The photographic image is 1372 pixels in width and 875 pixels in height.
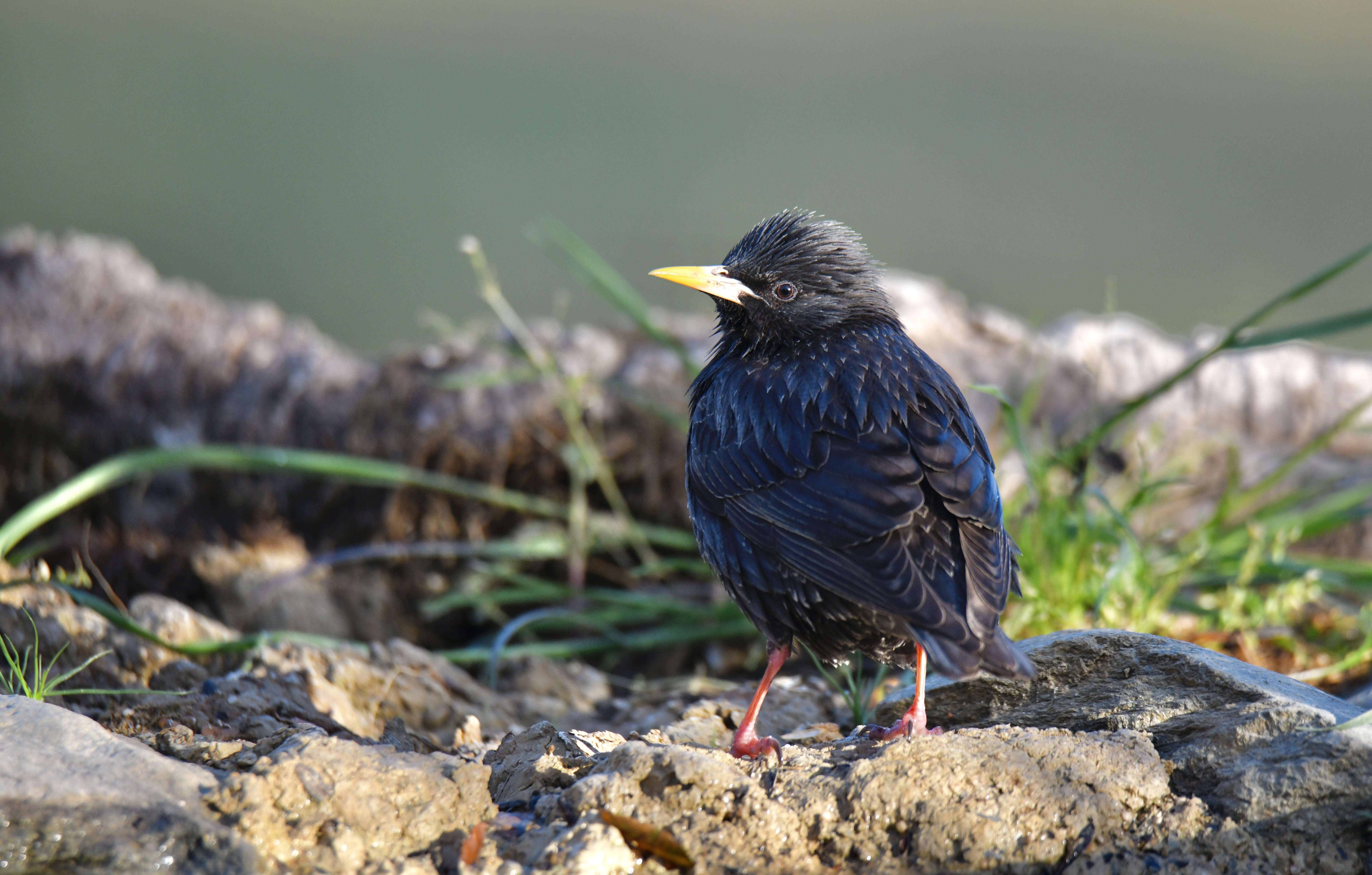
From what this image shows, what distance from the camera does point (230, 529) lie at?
522 cm

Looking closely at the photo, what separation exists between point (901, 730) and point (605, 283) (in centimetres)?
267

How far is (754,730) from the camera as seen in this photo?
3242 mm

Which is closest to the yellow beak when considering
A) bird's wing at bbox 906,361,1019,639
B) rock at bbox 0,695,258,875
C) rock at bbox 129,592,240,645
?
bird's wing at bbox 906,361,1019,639

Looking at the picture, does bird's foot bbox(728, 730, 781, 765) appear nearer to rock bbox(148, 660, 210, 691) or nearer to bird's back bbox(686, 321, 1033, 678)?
bird's back bbox(686, 321, 1033, 678)

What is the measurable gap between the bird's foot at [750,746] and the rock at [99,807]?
1.28 meters

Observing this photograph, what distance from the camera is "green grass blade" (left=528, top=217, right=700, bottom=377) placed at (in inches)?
188

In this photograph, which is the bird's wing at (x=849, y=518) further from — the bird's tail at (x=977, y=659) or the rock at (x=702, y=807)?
the rock at (x=702, y=807)

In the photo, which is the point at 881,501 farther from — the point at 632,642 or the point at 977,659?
the point at 632,642

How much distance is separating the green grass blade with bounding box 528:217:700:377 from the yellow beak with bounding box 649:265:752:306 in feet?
4.21

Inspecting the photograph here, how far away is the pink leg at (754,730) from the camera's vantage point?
2791 mm

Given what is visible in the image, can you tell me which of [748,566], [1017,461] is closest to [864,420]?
[748,566]

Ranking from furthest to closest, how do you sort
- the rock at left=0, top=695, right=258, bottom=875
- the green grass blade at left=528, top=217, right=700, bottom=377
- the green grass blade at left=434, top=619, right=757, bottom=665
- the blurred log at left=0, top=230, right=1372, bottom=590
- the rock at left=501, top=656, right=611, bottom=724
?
the blurred log at left=0, top=230, right=1372, bottom=590, the green grass blade at left=528, top=217, right=700, bottom=377, the green grass blade at left=434, top=619, right=757, bottom=665, the rock at left=501, top=656, right=611, bottom=724, the rock at left=0, top=695, right=258, bottom=875

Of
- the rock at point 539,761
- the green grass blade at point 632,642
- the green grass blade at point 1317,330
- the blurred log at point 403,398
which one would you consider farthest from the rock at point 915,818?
the blurred log at point 403,398

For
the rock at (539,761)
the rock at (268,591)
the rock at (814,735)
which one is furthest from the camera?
the rock at (268,591)
